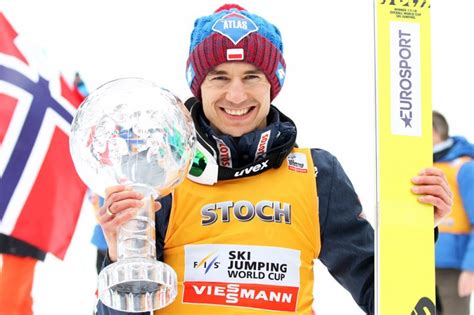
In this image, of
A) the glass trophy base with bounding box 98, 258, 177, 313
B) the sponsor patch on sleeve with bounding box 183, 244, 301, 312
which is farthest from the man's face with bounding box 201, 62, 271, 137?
the glass trophy base with bounding box 98, 258, 177, 313

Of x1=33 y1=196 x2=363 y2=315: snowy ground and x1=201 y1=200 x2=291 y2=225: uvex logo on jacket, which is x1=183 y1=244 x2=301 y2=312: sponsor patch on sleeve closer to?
x1=201 y1=200 x2=291 y2=225: uvex logo on jacket

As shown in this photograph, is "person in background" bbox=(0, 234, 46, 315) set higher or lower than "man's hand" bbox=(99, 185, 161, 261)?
higher

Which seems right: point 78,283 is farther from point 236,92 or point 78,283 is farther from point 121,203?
point 121,203

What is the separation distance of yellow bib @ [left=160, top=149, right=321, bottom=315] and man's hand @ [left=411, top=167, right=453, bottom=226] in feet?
0.90

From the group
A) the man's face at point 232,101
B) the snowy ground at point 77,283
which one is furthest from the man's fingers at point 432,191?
the snowy ground at point 77,283

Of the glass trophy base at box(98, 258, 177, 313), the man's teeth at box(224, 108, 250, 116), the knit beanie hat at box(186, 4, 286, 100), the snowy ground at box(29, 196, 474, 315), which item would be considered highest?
the knit beanie hat at box(186, 4, 286, 100)

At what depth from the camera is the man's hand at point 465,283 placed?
379 cm

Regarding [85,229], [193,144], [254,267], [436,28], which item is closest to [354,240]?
[254,267]

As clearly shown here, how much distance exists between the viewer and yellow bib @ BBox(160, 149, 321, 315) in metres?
2.47

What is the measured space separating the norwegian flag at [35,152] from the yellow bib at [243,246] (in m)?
1.21

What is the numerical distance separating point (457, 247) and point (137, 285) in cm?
200

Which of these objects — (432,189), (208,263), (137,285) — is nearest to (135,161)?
(137,285)

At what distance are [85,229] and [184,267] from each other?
1.29 m

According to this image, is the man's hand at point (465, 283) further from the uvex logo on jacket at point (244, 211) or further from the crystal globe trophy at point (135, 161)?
the crystal globe trophy at point (135, 161)
